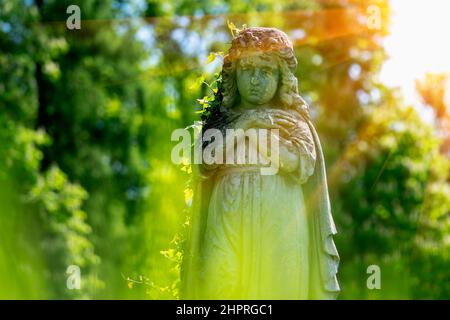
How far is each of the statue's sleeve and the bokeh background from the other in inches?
638

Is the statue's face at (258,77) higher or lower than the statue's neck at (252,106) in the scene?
higher

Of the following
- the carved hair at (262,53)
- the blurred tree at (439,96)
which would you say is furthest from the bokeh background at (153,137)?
the carved hair at (262,53)

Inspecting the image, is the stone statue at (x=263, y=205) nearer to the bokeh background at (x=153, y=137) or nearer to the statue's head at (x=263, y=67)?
the statue's head at (x=263, y=67)

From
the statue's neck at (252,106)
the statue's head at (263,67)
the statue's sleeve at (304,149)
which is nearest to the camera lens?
the statue's sleeve at (304,149)

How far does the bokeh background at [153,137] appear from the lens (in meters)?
25.1

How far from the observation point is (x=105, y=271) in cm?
2978

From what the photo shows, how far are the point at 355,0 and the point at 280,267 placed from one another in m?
24.2

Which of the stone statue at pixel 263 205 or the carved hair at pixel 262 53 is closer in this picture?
the stone statue at pixel 263 205

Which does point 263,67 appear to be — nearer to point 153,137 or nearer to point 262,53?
point 262,53

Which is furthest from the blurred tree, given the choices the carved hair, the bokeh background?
the carved hair

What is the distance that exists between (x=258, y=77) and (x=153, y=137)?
24177mm

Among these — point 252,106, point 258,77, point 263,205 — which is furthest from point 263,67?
point 263,205
